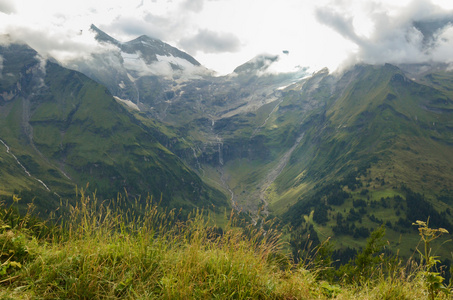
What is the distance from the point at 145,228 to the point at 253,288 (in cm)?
299

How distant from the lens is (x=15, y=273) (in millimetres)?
4562

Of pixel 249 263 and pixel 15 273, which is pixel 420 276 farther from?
pixel 15 273

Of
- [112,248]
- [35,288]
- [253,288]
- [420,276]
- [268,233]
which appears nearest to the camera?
[35,288]

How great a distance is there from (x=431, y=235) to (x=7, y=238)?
8939 mm

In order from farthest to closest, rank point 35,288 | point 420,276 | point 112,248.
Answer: point 420,276, point 112,248, point 35,288

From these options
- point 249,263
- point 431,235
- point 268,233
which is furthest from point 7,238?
point 431,235

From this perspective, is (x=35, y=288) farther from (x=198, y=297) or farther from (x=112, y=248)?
(x=198, y=297)

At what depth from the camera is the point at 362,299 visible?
5.15 meters

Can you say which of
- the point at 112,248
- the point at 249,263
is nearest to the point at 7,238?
the point at 112,248

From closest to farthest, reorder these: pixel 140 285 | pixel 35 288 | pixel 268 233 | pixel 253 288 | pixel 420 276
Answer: pixel 35 288 < pixel 140 285 < pixel 253 288 < pixel 420 276 < pixel 268 233

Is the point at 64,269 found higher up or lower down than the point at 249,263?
lower down

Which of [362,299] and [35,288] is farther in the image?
[362,299]

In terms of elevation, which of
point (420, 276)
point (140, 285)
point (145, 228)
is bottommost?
point (140, 285)

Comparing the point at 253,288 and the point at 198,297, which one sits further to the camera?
the point at 253,288
